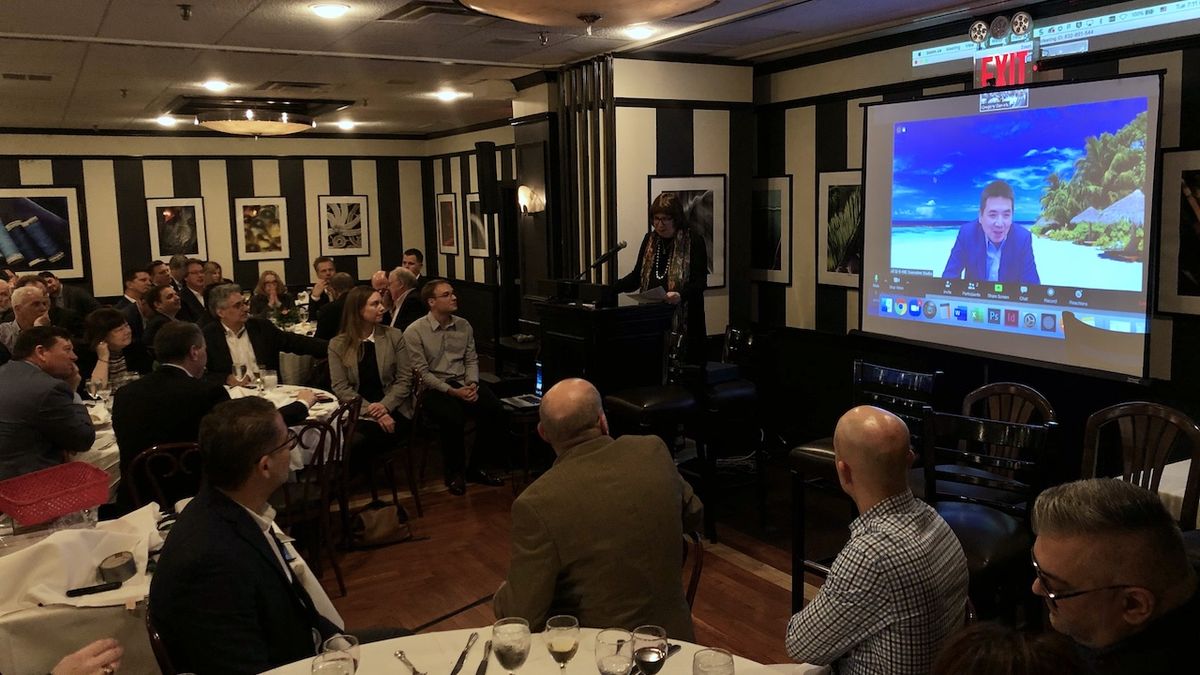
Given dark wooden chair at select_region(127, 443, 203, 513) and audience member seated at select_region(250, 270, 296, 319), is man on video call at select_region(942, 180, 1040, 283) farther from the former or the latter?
audience member seated at select_region(250, 270, 296, 319)

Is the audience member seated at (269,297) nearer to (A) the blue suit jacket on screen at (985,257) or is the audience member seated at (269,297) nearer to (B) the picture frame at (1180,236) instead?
(A) the blue suit jacket on screen at (985,257)

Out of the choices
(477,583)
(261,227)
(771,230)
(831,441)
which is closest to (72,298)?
(261,227)

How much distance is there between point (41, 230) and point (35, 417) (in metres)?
8.89

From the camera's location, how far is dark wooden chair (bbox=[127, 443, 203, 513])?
12.5ft

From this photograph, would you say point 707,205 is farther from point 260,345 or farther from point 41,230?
point 41,230

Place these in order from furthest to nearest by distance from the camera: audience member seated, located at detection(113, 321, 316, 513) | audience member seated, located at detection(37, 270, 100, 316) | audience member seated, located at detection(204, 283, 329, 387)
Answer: audience member seated, located at detection(37, 270, 100, 316) < audience member seated, located at detection(204, 283, 329, 387) < audience member seated, located at detection(113, 321, 316, 513)

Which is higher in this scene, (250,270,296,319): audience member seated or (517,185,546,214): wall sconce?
(517,185,546,214): wall sconce

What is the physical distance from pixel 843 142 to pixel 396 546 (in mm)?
3996

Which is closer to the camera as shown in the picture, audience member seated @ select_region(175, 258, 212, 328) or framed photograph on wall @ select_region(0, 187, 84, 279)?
audience member seated @ select_region(175, 258, 212, 328)

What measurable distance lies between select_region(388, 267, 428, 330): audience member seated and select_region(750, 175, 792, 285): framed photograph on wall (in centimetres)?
268

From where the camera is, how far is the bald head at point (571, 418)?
2.56m

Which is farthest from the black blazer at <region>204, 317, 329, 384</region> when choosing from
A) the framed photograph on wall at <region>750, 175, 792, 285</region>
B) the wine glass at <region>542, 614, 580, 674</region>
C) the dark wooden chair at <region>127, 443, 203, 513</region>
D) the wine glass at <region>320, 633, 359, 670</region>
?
the wine glass at <region>542, 614, 580, 674</region>

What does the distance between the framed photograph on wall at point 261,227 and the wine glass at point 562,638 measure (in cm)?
1174

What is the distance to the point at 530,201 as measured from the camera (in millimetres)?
7664
